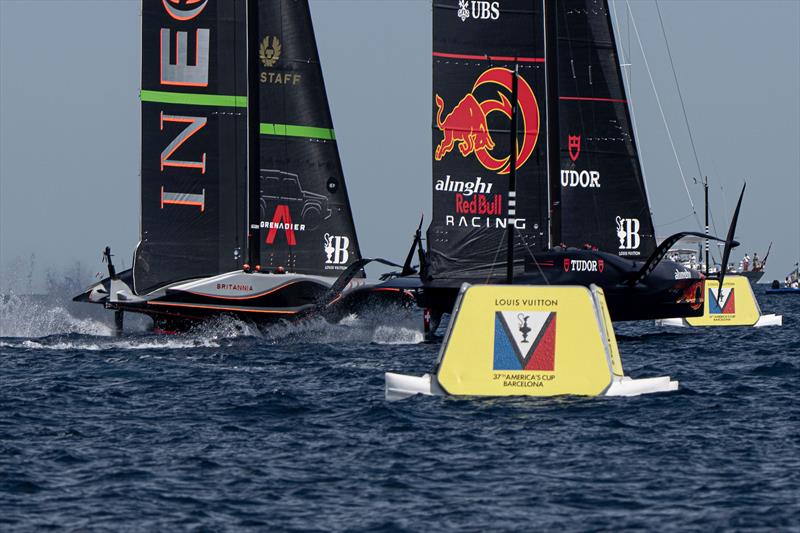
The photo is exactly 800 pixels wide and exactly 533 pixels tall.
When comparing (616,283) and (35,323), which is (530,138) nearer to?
(616,283)

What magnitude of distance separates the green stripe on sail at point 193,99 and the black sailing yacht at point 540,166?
6536mm

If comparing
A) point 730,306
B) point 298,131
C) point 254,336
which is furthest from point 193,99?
point 730,306

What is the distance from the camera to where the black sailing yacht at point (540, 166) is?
29234 mm

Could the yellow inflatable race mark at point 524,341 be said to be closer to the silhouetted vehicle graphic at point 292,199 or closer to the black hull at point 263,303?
the black hull at point 263,303

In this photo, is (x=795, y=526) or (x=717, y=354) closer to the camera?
(x=795, y=526)

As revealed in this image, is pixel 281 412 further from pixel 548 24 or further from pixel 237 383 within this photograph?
pixel 548 24

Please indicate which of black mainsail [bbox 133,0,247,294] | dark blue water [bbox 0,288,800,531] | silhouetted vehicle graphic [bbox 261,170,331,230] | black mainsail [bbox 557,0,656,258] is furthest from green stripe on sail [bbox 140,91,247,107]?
dark blue water [bbox 0,288,800,531]

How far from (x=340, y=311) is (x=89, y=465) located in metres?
20.2

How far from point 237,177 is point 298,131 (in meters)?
2.25

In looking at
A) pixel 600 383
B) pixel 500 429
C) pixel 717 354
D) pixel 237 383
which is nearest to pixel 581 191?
pixel 717 354

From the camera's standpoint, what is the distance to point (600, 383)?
58.0 ft

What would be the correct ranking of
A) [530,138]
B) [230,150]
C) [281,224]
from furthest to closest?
1. [281,224]
2. [230,150]
3. [530,138]

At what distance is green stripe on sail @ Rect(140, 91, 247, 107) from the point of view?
113 feet

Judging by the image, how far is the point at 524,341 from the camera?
17234 mm
